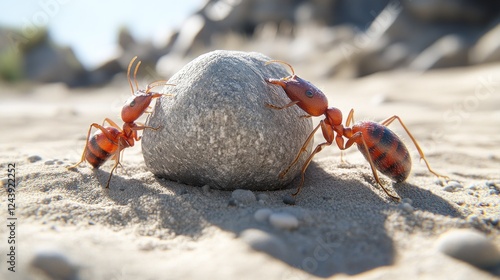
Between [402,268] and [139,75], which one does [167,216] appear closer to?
[402,268]

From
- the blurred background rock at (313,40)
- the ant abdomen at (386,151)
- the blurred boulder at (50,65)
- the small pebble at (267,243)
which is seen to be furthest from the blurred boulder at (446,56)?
the blurred boulder at (50,65)

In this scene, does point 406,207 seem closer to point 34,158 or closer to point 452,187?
point 452,187

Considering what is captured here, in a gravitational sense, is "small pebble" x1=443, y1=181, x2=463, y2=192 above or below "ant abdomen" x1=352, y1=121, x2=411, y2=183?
below

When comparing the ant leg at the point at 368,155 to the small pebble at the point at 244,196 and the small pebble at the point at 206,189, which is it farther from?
the small pebble at the point at 206,189

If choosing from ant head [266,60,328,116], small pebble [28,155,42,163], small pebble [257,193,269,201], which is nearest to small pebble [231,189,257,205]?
small pebble [257,193,269,201]

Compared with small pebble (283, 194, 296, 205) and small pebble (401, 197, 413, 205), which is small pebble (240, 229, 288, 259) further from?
small pebble (401, 197, 413, 205)

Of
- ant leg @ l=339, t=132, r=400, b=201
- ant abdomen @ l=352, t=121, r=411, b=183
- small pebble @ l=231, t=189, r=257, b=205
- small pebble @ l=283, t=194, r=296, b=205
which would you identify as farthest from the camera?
ant abdomen @ l=352, t=121, r=411, b=183

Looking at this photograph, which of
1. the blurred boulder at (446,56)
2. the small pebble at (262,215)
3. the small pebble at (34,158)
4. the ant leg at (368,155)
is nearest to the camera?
the small pebble at (262,215)
